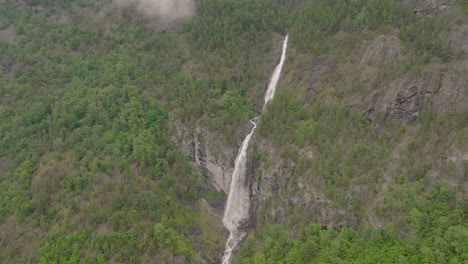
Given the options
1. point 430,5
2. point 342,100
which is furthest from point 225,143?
point 430,5

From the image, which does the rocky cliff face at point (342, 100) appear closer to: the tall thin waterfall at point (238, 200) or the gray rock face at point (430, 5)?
the gray rock face at point (430, 5)

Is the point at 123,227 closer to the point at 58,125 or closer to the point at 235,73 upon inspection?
the point at 58,125

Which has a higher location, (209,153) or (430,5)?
(430,5)

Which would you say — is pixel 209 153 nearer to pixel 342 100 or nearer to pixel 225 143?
pixel 225 143

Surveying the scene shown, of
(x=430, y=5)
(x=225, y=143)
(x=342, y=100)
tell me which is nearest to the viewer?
(x=342, y=100)

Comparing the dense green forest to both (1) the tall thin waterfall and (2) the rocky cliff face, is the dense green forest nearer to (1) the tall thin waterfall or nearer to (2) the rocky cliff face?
(2) the rocky cliff face

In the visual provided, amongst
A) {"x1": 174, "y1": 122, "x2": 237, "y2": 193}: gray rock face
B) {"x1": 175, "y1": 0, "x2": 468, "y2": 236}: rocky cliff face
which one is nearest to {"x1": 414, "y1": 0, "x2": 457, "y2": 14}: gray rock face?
{"x1": 175, "y1": 0, "x2": 468, "y2": 236}: rocky cliff face

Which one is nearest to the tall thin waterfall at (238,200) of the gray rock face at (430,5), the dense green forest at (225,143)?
the dense green forest at (225,143)

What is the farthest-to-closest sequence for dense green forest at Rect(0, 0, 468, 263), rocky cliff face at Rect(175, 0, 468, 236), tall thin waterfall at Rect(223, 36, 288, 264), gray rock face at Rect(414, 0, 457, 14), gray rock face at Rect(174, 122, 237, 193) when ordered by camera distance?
1. gray rock face at Rect(174, 122, 237, 193)
2. tall thin waterfall at Rect(223, 36, 288, 264)
3. gray rock face at Rect(414, 0, 457, 14)
4. rocky cliff face at Rect(175, 0, 468, 236)
5. dense green forest at Rect(0, 0, 468, 263)

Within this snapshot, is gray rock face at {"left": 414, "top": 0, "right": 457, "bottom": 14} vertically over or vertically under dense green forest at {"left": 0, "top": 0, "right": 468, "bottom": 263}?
over

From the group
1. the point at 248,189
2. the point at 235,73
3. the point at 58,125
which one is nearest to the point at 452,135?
the point at 248,189
